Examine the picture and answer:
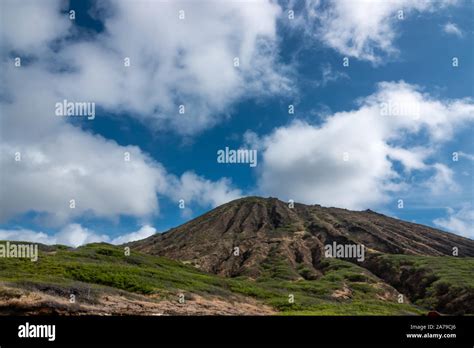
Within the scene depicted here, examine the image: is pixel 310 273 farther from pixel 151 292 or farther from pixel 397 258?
pixel 151 292

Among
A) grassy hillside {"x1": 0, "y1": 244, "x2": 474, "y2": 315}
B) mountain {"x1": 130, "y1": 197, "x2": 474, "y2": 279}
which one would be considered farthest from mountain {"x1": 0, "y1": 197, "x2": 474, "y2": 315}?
mountain {"x1": 130, "y1": 197, "x2": 474, "y2": 279}

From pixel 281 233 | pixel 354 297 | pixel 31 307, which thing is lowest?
pixel 354 297

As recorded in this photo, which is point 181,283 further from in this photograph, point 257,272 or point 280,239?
point 280,239

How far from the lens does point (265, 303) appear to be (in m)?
65.7

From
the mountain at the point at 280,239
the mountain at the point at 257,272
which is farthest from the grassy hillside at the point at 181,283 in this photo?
the mountain at the point at 280,239

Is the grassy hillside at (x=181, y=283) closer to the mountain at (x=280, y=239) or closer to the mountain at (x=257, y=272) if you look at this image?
the mountain at (x=257, y=272)

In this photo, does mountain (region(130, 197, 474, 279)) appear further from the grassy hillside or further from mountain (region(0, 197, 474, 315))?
the grassy hillside

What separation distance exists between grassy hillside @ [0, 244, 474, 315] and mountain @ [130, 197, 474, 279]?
1875 cm

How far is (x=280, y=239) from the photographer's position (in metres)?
151

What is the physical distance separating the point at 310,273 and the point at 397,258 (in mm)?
29038

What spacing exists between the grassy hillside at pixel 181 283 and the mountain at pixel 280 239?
61.5ft
